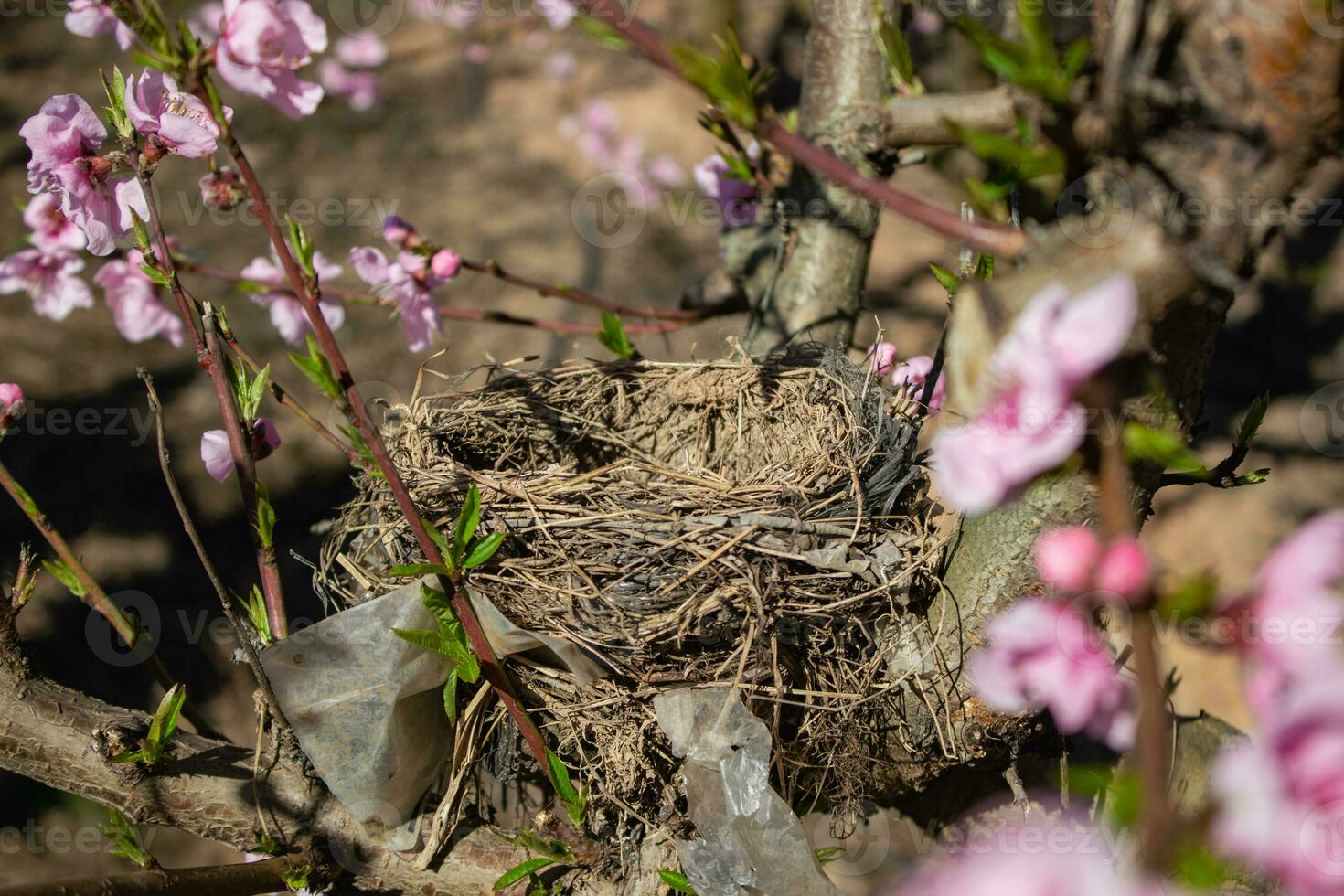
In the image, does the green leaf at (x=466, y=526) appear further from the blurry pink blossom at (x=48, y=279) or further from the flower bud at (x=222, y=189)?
the blurry pink blossom at (x=48, y=279)

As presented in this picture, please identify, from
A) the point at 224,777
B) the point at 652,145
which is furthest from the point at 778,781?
the point at 652,145

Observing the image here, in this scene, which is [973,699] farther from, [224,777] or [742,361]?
[224,777]

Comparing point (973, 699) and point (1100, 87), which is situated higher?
point (1100, 87)

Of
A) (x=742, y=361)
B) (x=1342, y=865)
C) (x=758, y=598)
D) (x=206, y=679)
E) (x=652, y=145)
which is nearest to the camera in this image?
(x=1342, y=865)

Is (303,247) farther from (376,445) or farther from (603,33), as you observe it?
(603,33)

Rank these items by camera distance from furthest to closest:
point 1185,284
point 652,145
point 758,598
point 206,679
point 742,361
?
point 652,145 < point 206,679 < point 742,361 < point 758,598 < point 1185,284

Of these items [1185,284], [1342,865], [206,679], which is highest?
[1185,284]

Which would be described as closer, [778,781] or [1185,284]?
[1185,284]

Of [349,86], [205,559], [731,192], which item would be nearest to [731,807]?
[205,559]
